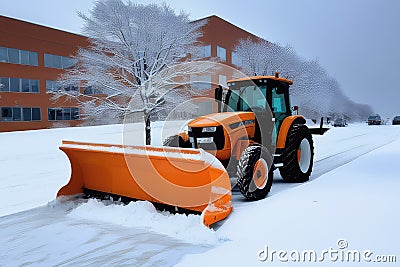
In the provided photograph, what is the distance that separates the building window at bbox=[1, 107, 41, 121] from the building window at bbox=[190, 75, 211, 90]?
18655mm

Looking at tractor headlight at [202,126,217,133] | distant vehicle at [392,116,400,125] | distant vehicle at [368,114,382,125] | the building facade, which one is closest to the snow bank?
tractor headlight at [202,126,217,133]

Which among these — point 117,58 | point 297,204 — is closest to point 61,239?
point 297,204

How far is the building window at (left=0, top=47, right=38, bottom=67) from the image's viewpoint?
25.8 metres

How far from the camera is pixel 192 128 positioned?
17.5 feet

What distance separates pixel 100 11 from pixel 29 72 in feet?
59.0

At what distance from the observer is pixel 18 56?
2667 centimetres

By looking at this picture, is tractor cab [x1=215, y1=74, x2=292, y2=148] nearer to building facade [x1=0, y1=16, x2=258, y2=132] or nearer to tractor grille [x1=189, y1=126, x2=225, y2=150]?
tractor grille [x1=189, y1=126, x2=225, y2=150]

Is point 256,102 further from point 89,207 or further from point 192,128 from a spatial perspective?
point 89,207

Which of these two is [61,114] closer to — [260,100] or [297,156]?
[260,100]

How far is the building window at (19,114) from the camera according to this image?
2566 centimetres

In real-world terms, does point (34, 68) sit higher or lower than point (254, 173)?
higher

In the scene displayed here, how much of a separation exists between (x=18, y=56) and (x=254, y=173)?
28.4m

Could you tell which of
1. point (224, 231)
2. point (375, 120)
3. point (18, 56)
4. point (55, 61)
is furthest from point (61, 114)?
point (375, 120)

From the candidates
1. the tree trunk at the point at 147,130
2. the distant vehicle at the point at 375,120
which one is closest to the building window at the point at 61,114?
the tree trunk at the point at 147,130
